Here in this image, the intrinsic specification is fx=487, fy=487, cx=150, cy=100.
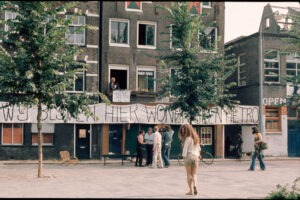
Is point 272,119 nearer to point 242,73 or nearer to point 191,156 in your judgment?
point 242,73

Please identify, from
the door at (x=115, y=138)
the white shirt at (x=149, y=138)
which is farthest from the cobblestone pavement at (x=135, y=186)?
the door at (x=115, y=138)

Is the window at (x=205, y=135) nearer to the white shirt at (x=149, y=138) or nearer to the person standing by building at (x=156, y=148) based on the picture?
the white shirt at (x=149, y=138)

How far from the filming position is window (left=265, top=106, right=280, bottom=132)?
1380 inches

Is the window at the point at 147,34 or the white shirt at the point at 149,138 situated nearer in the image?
the white shirt at the point at 149,138

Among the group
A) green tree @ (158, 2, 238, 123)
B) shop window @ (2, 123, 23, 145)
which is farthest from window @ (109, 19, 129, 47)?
shop window @ (2, 123, 23, 145)

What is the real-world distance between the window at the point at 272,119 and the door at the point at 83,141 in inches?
514

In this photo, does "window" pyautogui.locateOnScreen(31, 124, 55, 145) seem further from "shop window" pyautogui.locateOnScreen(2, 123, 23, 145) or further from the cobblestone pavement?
the cobblestone pavement

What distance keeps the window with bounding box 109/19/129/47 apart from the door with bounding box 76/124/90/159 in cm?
573

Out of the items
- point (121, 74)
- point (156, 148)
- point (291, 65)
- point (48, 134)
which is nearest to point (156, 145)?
point (156, 148)

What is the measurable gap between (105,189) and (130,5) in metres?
20.4

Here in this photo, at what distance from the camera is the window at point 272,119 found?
35.1m

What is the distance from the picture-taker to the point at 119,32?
32.2 metres

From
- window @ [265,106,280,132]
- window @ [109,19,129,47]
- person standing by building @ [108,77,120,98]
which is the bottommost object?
window @ [265,106,280,132]

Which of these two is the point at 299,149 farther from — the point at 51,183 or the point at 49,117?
the point at 51,183
